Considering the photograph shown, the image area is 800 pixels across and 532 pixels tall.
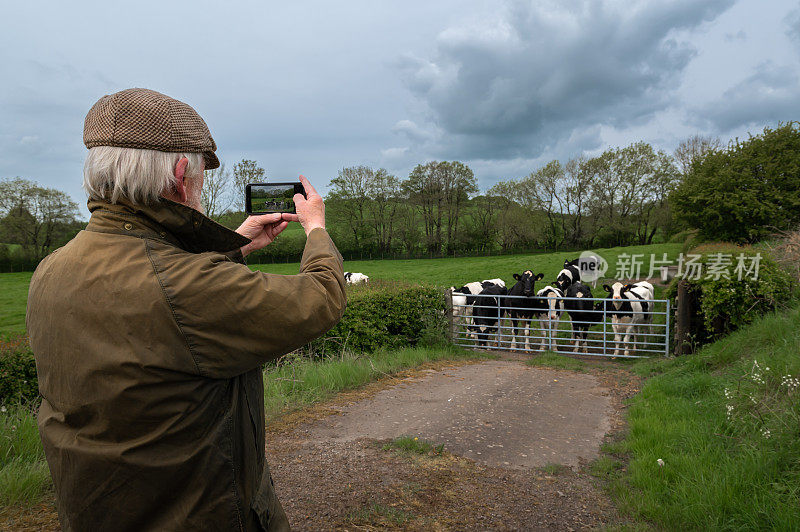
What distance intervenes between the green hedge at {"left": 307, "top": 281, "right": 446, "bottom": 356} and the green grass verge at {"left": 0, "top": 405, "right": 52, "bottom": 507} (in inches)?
169

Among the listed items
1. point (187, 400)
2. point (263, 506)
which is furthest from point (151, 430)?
point (263, 506)

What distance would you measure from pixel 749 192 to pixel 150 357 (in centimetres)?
2445

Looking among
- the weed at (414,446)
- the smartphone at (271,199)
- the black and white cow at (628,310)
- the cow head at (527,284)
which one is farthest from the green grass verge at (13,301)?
the black and white cow at (628,310)

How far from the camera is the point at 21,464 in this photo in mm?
3961

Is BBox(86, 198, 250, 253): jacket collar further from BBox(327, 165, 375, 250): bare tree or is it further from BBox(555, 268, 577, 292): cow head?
BBox(327, 165, 375, 250): bare tree

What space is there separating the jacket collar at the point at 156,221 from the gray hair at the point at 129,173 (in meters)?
0.03

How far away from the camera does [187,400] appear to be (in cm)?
134

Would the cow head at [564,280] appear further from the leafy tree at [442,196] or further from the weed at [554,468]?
the leafy tree at [442,196]

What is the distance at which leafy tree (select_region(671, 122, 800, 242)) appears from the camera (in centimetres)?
1998

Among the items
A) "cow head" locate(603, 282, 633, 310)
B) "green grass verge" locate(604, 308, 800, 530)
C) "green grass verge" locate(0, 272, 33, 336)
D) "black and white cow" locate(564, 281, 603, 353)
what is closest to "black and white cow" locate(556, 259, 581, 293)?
"cow head" locate(603, 282, 633, 310)

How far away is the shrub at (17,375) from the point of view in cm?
547

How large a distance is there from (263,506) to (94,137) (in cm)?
121

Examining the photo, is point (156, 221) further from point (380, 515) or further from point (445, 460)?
point (445, 460)

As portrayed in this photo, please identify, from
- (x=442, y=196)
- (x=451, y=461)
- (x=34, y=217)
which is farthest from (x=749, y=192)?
(x=34, y=217)
